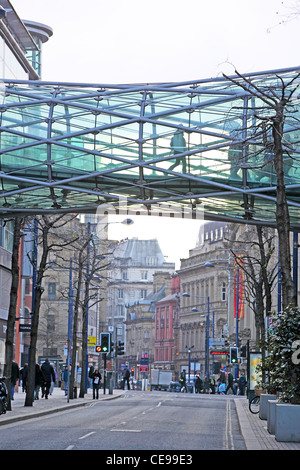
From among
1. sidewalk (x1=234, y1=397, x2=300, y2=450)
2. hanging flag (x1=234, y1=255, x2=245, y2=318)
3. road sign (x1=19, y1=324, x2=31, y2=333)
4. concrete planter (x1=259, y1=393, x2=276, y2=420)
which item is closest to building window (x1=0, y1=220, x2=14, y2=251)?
hanging flag (x1=234, y1=255, x2=245, y2=318)

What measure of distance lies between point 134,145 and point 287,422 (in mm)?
20420

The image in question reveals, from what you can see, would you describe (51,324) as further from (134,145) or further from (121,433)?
(121,433)

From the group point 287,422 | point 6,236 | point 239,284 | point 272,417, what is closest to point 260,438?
point 272,417

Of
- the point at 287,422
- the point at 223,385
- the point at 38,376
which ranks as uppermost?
the point at 223,385

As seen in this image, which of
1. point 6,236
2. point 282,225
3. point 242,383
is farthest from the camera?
point 242,383

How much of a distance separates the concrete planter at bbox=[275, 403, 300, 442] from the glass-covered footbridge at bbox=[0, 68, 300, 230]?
17540mm

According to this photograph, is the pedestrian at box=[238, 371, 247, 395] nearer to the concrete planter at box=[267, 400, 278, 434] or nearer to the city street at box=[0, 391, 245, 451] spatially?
the city street at box=[0, 391, 245, 451]

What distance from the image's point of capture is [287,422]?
67.0ft

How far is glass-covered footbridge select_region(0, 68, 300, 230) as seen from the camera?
38.2 m

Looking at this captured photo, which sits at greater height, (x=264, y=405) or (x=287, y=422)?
(x=264, y=405)

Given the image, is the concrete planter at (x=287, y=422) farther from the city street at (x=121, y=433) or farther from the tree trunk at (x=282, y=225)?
the tree trunk at (x=282, y=225)

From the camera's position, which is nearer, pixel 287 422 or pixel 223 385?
pixel 287 422

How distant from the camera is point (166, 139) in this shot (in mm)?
39344
